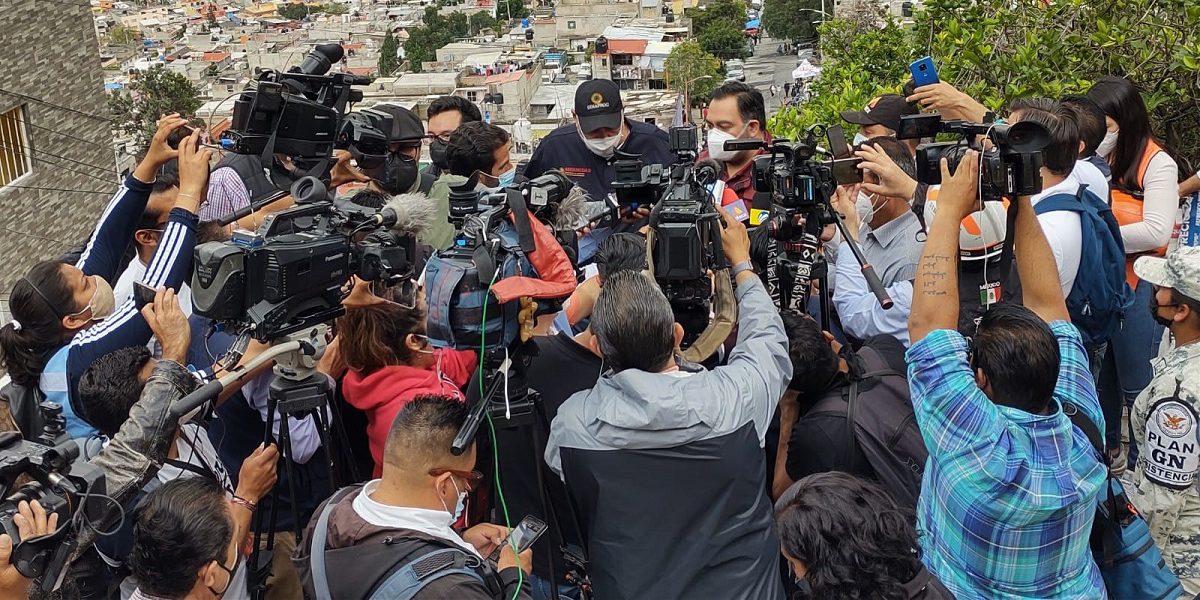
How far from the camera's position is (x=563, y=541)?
3.01 meters

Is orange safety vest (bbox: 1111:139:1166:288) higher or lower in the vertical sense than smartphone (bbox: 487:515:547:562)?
higher

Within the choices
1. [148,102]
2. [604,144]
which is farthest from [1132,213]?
[148,102]

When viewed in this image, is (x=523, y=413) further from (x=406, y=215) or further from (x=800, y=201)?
(x=800, y=201)

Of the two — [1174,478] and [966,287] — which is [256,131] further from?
[1174,478]

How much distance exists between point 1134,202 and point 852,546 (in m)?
3.07

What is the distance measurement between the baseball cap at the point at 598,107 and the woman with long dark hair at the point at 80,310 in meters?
2.09

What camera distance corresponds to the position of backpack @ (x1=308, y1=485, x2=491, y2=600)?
2.30 meters

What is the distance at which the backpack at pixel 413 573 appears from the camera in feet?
7.54

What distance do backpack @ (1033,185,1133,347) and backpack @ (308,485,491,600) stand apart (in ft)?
8.03

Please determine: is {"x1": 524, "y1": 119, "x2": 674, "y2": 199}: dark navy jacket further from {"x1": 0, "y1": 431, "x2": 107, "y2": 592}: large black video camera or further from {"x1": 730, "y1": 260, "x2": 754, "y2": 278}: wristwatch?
{"x1": 0, "y1": 431, "x2": 107, "y2": 592}: large black video camera

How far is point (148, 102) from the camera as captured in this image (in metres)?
36.6

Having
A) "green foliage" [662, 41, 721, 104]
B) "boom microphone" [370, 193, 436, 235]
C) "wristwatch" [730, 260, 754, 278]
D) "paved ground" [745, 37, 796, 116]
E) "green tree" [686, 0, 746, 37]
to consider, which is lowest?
"paved ground" [745, 37, 796, 116]

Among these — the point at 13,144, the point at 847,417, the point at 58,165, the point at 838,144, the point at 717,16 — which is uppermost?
the point at 838,144

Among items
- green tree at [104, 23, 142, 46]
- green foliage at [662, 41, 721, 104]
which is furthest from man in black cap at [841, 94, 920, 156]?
green tree at [104, 23, 142, 46]
